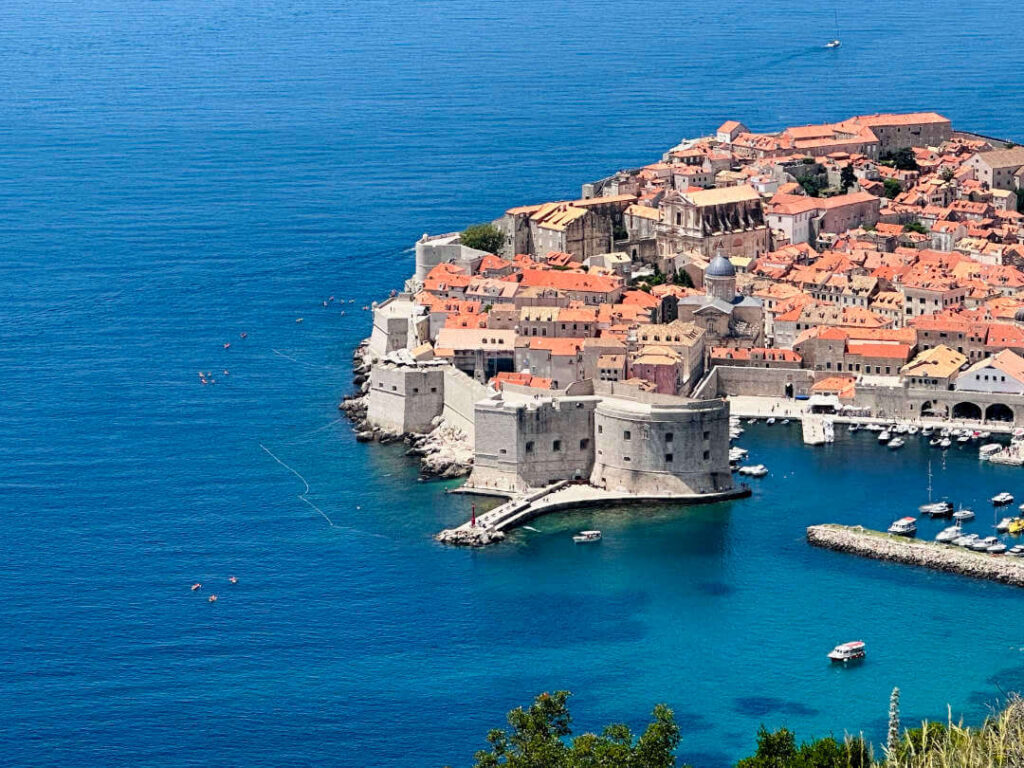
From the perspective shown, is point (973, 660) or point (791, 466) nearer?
point (973, 660)

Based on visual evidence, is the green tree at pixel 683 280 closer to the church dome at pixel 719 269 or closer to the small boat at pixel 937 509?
the church dome at pixel 719 269

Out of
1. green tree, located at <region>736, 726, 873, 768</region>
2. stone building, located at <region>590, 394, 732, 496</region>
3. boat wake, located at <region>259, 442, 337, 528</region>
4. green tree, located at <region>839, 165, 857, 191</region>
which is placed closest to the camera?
green tree, located at <region>736, 726, 873, 768</region>

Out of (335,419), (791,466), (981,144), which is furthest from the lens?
(981,144)

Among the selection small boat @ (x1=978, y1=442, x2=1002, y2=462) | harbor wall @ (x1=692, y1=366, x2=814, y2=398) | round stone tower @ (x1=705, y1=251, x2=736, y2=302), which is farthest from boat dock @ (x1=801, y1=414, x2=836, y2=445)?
round stone tower @ (x1=705, y1=251, x2=736, y2=302)

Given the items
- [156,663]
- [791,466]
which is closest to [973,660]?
[791,466]

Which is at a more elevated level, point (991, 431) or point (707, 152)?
point (707, 152)

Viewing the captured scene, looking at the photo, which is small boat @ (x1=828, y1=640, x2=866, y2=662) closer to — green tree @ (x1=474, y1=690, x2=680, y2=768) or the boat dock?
green tree @ (x1=474, y1=690, x2=680, y2=768)

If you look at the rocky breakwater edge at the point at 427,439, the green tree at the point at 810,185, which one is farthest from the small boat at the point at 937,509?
the green tree at the point at 810,185

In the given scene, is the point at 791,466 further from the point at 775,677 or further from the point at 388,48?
the point at 388,48

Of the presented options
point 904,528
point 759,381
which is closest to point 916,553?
point 904,528
